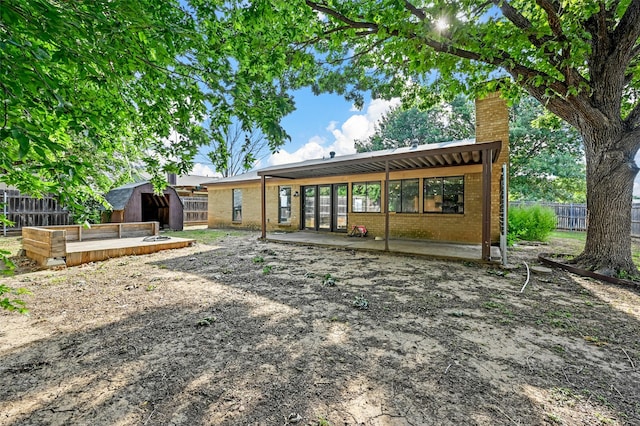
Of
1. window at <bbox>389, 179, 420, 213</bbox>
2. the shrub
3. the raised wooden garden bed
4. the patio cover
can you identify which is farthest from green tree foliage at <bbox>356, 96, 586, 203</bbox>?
the raised wooden garden bed

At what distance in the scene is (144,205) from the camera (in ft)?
48.2

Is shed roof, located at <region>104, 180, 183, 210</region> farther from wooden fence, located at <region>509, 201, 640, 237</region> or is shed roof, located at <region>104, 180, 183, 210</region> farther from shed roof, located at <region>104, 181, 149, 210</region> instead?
wooden fence, located at <region>509, 201, 640, 237</region>

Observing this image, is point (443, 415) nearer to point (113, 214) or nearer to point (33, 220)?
point (113, 214)

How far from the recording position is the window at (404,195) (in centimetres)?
1020

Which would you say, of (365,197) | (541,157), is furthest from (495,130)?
(541,157)

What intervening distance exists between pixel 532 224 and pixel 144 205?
1801 cm

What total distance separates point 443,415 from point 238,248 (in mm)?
7847

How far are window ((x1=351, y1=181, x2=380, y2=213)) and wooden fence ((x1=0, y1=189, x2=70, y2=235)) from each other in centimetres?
1231

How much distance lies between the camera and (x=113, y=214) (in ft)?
38.3

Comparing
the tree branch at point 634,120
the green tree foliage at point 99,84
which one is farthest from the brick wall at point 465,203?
the green tree foliage at point 99,84

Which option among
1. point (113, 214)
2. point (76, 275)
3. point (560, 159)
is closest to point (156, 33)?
point (76, 275)

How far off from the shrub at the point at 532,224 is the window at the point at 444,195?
276cm

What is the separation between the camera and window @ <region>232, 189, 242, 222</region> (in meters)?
15.6

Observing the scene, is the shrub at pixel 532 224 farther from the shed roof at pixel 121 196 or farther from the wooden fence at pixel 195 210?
the wooden fence at pixel 195 210
